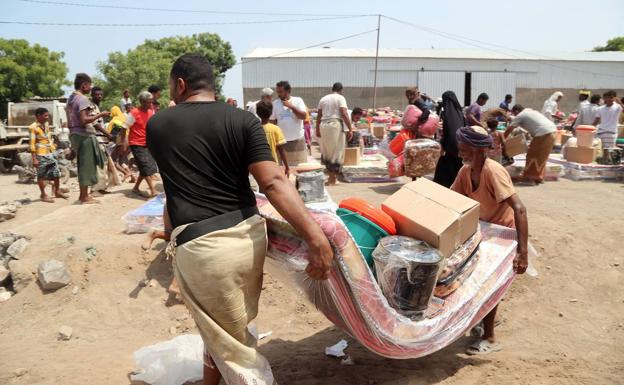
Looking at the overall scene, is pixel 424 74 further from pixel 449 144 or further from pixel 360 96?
pixel 449 144

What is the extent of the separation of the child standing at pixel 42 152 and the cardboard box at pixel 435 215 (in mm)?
6658

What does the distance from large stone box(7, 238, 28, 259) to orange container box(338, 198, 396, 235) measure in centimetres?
409

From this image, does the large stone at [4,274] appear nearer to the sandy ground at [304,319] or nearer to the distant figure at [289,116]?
the sandy ground at [304,319]

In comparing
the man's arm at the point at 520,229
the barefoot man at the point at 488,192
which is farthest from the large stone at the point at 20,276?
the man's arm at the point at 520,229

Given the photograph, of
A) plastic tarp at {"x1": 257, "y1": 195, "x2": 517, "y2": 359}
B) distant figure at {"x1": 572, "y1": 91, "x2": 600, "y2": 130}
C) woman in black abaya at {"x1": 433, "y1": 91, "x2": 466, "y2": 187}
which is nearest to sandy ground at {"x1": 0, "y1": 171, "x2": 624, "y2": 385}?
plastic tarp at {"x1": 257, "y1": 195, "x2": 517, "y2": 359}

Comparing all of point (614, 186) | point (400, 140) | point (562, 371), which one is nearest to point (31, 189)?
point (400, 140)

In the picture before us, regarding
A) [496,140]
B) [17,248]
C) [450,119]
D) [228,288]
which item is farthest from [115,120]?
[228,288]

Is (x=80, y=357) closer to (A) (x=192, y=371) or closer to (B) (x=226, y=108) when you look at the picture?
(A) (x=192, y=371)

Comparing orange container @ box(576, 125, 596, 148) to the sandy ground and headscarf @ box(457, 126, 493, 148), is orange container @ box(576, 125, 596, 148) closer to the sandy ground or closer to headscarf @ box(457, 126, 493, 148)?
the sandy ground

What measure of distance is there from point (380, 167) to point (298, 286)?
270 inches

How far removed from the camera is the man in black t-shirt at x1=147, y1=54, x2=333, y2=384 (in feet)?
7.06

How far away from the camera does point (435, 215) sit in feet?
9.04

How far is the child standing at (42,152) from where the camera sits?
7.64 m

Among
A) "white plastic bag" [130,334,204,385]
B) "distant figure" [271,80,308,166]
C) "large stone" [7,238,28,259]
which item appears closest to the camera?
"white plastic bag" [130,334,204,385]
